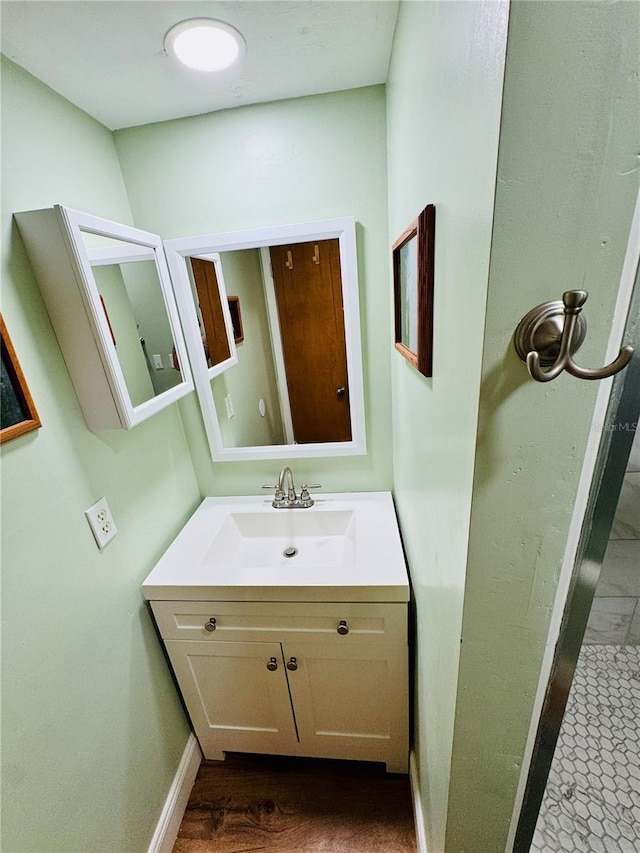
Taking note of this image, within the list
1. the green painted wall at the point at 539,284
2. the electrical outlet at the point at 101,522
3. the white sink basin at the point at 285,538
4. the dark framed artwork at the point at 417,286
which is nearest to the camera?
the green painted wall at the point at 539,284

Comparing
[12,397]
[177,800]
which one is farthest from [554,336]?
[177,800]

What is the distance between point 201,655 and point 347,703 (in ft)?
1.64

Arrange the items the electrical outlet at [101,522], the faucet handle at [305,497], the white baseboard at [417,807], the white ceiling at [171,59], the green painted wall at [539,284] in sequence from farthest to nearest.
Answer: the faucet handle at [305,497]
the white baseboard at [417,807]
the electrical outlet at [101,522]
the white ceiling at [171,59]
the green painted wall at [539,284]

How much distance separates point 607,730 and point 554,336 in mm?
1624

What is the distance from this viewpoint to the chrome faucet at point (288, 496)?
1328 millimetres

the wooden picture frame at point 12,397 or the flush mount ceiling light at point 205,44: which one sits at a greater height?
the flush mount ceiling light at point 205,44

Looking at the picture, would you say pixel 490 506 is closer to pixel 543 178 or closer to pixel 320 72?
pixel 543 178

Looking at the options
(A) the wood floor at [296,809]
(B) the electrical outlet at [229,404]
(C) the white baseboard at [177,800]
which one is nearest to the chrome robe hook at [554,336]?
(B) the electrical outlet at [229,404]

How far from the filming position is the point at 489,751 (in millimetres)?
582

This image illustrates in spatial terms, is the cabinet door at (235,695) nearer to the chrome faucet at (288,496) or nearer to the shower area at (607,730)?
the chrome faucet at (288,496)

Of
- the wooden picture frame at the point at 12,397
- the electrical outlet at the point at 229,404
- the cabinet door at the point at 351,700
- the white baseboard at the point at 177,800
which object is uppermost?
the wooden picture frame at the point at 12,397

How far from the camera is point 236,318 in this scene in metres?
1.24

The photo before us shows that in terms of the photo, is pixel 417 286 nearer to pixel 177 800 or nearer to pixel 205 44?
pixel 205 44

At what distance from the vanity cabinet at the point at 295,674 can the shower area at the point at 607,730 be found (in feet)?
1.53
